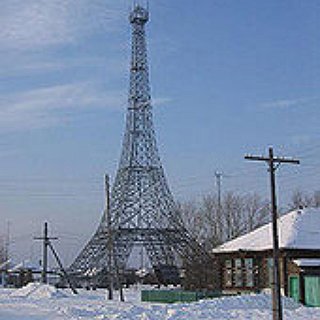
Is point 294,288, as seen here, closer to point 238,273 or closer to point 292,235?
point 292,235

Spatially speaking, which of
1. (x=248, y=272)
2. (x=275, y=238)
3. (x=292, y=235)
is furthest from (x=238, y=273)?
(x=275, y=238)

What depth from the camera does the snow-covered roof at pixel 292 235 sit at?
125 ft

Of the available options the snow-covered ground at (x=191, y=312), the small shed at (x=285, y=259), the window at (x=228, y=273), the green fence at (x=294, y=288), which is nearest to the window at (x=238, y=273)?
the small shed at (x=285, y=259)

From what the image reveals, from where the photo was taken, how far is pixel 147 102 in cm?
6594

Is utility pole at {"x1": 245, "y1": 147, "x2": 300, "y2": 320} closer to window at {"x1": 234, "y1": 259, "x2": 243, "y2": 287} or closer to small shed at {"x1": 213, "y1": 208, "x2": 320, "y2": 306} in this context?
small shed at {"x1": 213, "y1": 208, "x2": 320, "y2": 306}

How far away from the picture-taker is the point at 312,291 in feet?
114

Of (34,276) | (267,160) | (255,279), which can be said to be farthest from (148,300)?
(34,276)

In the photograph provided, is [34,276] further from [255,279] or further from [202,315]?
[202,315]

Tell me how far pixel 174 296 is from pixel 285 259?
739 centimetres

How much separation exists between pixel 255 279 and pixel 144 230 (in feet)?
86.4


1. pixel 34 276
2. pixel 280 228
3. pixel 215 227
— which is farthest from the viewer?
pixel 34 276

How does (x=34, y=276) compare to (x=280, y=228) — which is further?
(x=34, y=276)

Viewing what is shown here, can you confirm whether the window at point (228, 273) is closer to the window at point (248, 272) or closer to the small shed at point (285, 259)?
the small shed at point (285, 259)

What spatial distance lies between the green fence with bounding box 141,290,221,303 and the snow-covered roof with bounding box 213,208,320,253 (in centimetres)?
349
